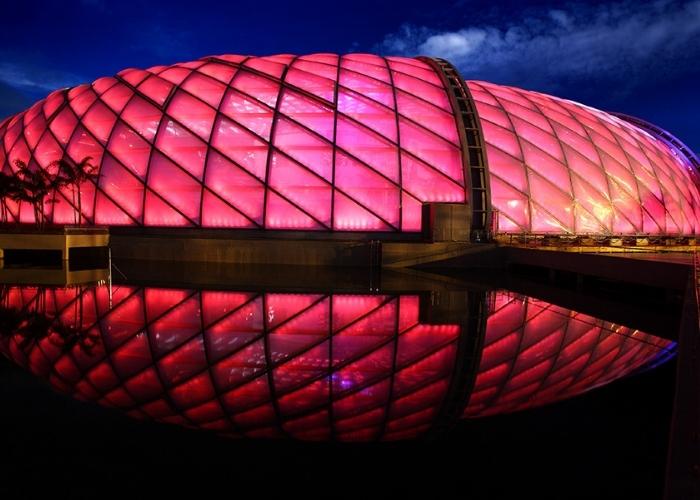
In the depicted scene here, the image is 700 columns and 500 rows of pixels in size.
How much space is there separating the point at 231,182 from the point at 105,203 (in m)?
7.82

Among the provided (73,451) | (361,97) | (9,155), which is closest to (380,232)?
(361,97)

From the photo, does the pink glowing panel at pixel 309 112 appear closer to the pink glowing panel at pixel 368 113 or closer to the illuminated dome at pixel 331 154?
the illuminated dome at pixel 331 154

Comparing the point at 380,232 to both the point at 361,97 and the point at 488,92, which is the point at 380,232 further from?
the point at 488,92

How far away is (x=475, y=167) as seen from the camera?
2744cm

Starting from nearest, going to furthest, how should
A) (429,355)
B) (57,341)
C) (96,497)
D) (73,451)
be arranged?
(96,497) < (73,451) < (429,355) < (57,341)

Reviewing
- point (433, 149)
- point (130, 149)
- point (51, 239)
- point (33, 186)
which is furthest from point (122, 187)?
point (433, 149)

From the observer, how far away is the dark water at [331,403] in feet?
16.0

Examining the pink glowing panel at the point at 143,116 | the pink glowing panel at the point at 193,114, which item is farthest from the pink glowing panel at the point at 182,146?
the pink glowing panel at the point at 143,116

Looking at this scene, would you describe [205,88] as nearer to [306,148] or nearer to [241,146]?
[241,146]

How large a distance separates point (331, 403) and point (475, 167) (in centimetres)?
2262

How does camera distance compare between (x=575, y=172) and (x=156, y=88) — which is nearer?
(x=575, y=172)

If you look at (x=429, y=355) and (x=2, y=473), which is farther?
(x=429, y=355)

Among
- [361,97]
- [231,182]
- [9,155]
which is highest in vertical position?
[361,97]

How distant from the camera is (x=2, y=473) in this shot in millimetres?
4938
